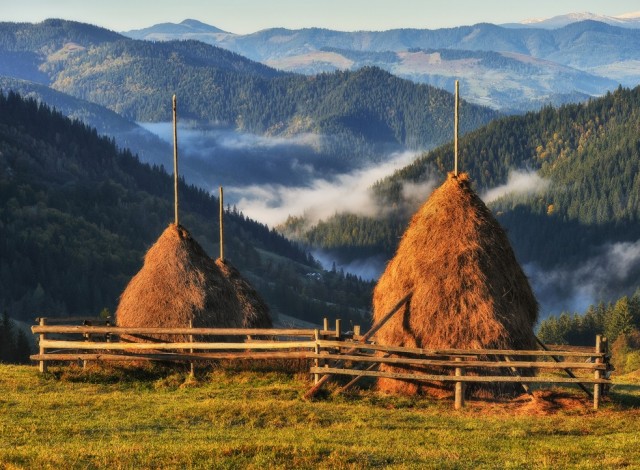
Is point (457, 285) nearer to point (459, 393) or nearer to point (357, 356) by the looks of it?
point (459, 393)

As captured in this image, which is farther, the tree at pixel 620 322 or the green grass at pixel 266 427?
the tree at pixel 620 322

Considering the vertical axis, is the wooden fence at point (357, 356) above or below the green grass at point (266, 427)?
above

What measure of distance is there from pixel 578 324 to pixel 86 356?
144 metres

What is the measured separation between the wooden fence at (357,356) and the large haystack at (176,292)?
90 cm

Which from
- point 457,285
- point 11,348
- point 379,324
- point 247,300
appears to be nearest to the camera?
point 457,285

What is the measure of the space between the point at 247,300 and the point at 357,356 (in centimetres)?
1524

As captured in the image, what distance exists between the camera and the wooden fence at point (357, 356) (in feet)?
77.2

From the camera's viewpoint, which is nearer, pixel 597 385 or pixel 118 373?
pixel 597 385

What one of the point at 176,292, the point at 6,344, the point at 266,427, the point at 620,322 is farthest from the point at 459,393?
the point at 620,322

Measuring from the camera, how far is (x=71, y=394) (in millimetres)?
24875

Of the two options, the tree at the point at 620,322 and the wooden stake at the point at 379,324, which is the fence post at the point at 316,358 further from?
the tree at the point at 620,322

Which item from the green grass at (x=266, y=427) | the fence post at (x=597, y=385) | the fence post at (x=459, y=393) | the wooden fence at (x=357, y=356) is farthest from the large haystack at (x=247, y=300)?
the fence post at (x=597, y=385)

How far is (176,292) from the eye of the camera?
99.3 feet

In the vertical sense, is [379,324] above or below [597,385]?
above
